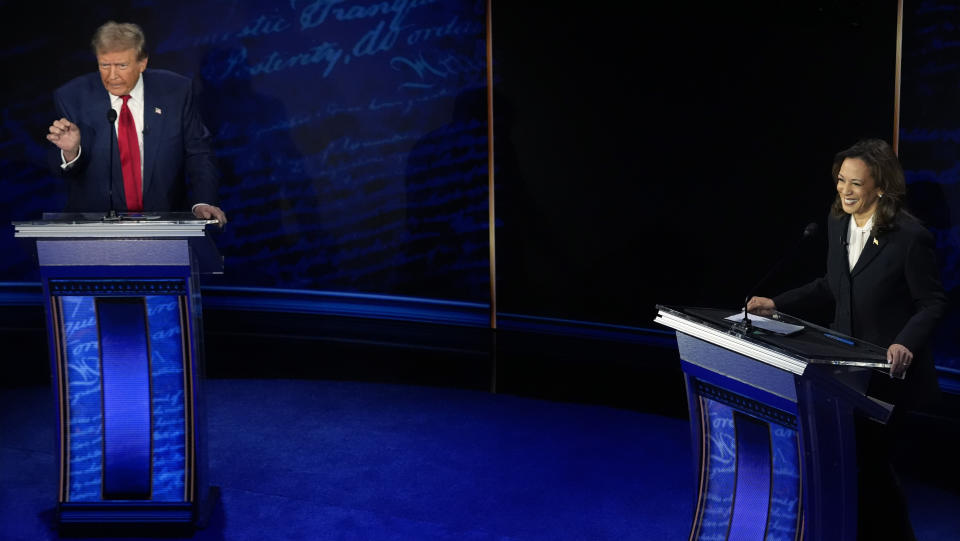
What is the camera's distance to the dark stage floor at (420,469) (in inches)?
130

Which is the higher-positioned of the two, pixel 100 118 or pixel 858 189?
pixel 100 118

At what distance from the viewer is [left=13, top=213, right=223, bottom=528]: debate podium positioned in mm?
2936

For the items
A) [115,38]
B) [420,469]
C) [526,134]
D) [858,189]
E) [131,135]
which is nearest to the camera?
[858,189]

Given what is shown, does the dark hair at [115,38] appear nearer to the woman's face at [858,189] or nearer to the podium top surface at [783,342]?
the podium top surface at [783,342]

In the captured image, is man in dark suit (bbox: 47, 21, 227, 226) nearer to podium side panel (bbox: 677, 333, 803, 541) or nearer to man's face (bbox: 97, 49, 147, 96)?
man's face (bbox: 97, 49, 147, 96)

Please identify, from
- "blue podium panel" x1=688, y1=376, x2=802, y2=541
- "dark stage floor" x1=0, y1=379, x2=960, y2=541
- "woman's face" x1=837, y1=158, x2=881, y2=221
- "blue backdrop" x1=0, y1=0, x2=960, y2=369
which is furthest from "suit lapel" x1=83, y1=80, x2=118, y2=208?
"woman's face" x1=837, y1=158, x2=881, y2=221

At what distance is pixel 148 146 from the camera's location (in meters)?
3.34

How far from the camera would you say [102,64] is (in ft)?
10.6

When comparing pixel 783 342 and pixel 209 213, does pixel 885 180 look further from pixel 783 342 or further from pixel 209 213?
pixel 209 213

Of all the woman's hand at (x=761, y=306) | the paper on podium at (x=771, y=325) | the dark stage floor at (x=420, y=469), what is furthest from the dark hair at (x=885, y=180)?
the dark stage floor at (x=420, y=469)

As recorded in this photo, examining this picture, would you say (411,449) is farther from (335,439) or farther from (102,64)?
(102,64)

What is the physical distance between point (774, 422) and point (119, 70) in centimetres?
239

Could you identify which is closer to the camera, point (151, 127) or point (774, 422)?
point (774, 422)

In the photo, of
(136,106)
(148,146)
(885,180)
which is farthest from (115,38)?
(885,180)
